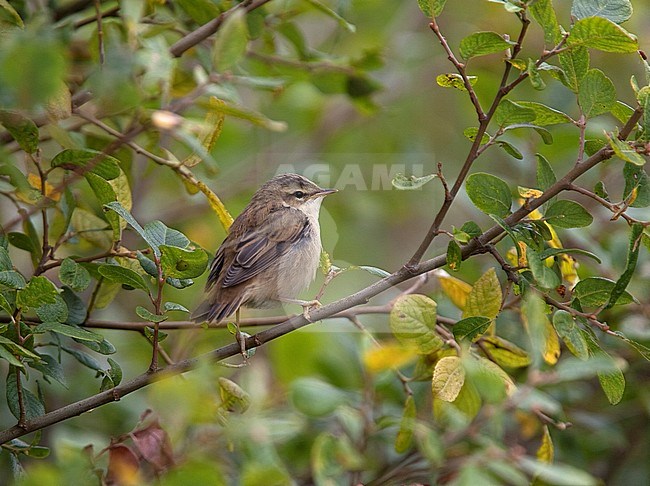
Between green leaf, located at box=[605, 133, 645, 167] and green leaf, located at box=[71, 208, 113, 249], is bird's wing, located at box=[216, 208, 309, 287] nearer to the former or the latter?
green leaf, located at box=[71, 208, 113, 249]

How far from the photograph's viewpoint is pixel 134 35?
6.91 feet

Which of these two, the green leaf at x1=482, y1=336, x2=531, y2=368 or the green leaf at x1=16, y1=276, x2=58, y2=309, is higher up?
the green leaf at x1=16, y1=276, x2=58, y2=309

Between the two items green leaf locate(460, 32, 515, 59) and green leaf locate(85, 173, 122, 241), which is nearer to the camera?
green leaf locate(460, 32, 515, 59)

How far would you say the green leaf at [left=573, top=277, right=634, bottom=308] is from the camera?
231cm

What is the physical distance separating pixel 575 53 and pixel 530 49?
4024mm

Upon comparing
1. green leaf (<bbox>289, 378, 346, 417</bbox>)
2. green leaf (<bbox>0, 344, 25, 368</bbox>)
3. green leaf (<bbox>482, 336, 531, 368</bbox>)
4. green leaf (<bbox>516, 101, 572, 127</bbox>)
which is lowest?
green leaf (<bbox>482, 336, 531, 368</bbox>)

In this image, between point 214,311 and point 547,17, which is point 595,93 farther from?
point 214,311

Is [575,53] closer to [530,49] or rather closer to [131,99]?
[131,99]

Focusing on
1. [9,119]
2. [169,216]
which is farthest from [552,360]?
[169,216]

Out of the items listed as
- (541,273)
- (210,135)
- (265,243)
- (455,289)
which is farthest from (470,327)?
(265,243)

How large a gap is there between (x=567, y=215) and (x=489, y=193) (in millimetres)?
222

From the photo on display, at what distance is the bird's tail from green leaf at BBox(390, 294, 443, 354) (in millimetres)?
1119

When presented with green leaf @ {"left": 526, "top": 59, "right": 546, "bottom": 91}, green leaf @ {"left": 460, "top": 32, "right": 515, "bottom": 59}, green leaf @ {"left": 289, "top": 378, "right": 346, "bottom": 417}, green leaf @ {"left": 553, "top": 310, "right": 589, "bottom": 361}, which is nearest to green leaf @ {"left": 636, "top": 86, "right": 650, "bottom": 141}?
green leaf @ {"left": 526, "top": 59, "right": 546, "bottom": 91}

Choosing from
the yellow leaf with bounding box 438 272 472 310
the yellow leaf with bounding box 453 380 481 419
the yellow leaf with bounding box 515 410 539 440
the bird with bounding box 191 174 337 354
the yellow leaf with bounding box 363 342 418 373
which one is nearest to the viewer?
the yellow leaf with bounding box 363 342 418 373
